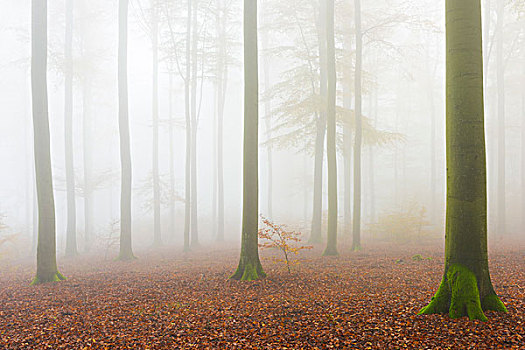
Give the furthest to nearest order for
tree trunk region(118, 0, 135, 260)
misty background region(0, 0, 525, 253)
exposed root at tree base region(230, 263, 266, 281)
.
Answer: misty background region(0, 0, 525, 253), tree trunk region(118, 0, 135, 260), exposed root at tree base region(230, 263, 266, 281)

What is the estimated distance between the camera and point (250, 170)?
8.17 meters

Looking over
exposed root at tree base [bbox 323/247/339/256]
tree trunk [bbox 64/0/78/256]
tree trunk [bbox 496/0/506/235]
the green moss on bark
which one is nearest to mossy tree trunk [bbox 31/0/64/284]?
tree trunk [bbox 64/0/78/256]

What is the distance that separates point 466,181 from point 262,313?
358 centimetres

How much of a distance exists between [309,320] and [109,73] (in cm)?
2673

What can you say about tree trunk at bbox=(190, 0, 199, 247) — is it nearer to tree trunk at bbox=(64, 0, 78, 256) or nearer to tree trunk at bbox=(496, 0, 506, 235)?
tree trunk at bbox=(64, 0, 78, 256)

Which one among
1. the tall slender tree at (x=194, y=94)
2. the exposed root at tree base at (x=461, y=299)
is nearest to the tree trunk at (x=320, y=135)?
the tall slender tree at (x=194, y=94)

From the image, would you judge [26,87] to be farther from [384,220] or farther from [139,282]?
[384,220]

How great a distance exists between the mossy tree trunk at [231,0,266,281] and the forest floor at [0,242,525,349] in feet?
1.67

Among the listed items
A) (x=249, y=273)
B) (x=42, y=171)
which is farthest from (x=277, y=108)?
(x=42, y=171)

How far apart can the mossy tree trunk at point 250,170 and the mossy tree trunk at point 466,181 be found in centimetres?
413

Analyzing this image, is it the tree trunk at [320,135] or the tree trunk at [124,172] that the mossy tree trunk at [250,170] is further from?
the tree trunk at [124,172]

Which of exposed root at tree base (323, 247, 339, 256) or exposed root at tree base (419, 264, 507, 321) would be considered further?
exposed root at tree base (323, 247, 339, 256)

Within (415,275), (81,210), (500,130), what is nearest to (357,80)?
(415,275)

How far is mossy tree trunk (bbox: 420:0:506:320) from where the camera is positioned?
4539 mm
